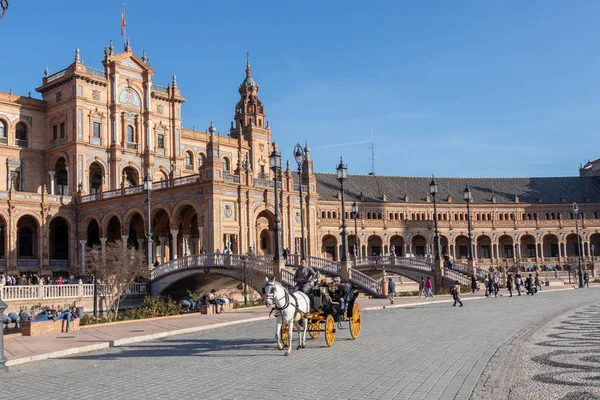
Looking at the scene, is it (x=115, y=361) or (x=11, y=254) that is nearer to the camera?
(x=115, y=361)

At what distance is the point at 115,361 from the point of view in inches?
598

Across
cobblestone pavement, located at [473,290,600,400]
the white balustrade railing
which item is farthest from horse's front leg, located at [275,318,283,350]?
the white balustrade railing

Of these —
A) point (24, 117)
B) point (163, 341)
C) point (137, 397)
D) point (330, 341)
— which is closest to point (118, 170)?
point (24, 117)

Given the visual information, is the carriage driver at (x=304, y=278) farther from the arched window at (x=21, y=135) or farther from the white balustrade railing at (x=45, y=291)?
the arched window at (x=21, y=135)

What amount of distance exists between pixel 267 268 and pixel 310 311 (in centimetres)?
2009

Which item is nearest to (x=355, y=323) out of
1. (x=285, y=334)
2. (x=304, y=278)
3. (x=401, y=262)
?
(x=304, y=278)

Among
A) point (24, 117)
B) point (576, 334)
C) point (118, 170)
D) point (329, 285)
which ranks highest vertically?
point (24, 117)

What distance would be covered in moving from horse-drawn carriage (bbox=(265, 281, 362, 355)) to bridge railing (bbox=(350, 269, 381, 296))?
20.6 m

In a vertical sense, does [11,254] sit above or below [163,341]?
above

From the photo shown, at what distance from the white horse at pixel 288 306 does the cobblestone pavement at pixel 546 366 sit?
4.61 metres

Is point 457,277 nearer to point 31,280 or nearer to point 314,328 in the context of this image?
point 314,328

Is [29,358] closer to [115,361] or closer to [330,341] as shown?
[115,361]

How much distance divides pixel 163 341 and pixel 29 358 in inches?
166

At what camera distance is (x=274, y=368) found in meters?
13.2
